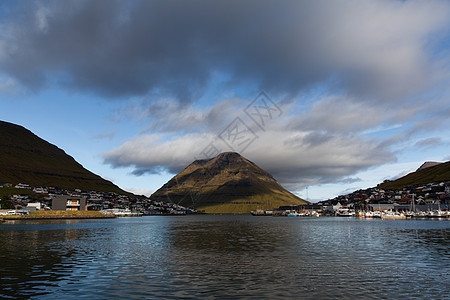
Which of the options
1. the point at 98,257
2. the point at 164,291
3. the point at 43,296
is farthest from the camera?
the point at 98,257

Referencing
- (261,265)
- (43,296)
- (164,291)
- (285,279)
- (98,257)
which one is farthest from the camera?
(98,257)

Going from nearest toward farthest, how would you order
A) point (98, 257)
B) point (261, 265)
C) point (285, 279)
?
point (285, 279), point (261, 265), point (98, 257)

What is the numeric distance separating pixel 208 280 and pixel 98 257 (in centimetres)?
2221

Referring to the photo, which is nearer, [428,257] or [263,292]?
[263,292]

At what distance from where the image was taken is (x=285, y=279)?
100 ft

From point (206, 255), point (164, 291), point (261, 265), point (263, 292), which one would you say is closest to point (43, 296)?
point (164, 291)

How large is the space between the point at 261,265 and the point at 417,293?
17.3 meters

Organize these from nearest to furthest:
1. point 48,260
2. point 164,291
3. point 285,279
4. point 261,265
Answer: point 164,291 < point 285,279 < point 261,265 < point 48,260

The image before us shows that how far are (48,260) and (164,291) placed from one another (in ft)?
79.0

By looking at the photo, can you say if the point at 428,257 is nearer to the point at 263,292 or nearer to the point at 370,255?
the point at 370,255

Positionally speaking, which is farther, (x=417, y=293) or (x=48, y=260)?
(x=48, y=260)

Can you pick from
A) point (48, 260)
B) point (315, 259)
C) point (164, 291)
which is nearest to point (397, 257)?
point (315, 259)

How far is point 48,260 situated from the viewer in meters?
41.6

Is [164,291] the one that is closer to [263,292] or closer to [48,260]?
[263,292]
